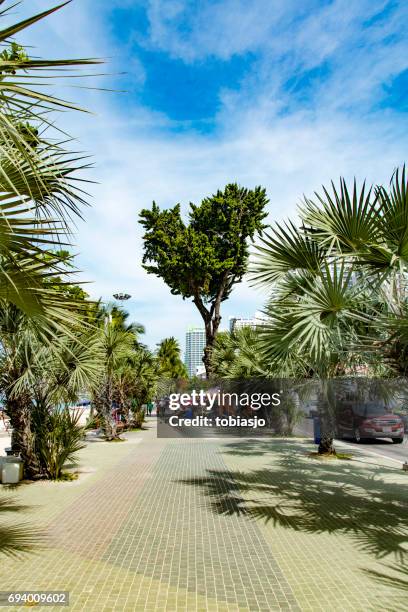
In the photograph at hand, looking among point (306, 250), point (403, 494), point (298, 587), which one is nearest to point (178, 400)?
point (403, 494)

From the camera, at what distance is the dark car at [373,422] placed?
18719 mm

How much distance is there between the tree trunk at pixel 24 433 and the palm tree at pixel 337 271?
617 cm

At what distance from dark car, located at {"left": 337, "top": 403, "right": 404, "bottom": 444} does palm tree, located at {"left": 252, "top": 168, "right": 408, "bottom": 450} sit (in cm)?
1175

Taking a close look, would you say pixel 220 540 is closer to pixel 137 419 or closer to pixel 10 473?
pixel 10 473

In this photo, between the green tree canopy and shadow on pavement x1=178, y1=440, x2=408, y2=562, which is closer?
shadow on pavement x1=178, y1=440, x2=408, y2=562

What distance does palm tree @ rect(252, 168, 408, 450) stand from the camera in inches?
254

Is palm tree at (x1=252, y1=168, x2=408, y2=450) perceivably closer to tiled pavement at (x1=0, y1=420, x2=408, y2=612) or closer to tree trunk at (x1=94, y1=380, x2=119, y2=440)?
tiled pavement at (x1=0, y1=420, x2=408, y2=612)

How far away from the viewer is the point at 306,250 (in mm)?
7852

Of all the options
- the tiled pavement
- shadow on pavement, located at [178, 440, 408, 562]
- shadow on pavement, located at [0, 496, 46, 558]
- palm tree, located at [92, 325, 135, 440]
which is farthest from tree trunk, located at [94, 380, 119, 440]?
shadow on pavement, located at [0, 496, 46, 558]

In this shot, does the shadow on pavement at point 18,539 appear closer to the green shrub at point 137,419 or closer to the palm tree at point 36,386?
the palm tree at point 36,386

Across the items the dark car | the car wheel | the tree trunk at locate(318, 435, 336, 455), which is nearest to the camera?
the tree trunk at locate(318, 435, 336, 455)

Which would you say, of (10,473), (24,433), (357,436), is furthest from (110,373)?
(357,436)
